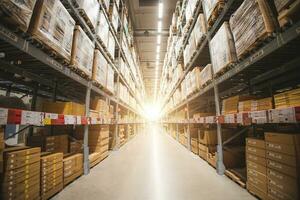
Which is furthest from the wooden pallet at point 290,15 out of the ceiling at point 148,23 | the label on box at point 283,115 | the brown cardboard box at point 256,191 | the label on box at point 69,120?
the ceiling at point 148,23

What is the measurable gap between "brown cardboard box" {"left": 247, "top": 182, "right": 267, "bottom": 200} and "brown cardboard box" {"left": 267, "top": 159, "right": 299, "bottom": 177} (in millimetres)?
357

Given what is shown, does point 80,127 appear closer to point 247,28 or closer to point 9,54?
point 9,54

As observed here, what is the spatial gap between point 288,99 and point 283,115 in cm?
30

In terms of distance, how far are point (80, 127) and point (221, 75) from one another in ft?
11.9

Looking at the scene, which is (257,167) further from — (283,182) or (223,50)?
(223,50)

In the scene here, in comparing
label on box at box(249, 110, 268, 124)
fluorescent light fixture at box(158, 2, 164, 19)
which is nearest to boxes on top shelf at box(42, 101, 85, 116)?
label on box at box(249, 110, 268, 124)

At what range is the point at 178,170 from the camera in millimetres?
3330

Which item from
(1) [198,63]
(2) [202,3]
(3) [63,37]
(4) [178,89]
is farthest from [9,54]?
(4) [178,89]

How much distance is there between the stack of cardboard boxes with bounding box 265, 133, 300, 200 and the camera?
5.30 ft

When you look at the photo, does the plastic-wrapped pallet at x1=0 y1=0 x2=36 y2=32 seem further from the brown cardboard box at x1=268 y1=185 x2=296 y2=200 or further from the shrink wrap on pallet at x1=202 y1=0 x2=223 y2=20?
the brown cardboard box at x1=268 y1=185 x2=296 y2=200

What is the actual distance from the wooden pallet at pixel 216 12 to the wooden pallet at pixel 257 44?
111 centimetres

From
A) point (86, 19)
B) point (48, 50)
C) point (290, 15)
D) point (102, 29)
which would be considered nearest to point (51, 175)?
point (48, 50)

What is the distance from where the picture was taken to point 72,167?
9.04 feet

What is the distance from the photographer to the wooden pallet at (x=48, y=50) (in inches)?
75.0
